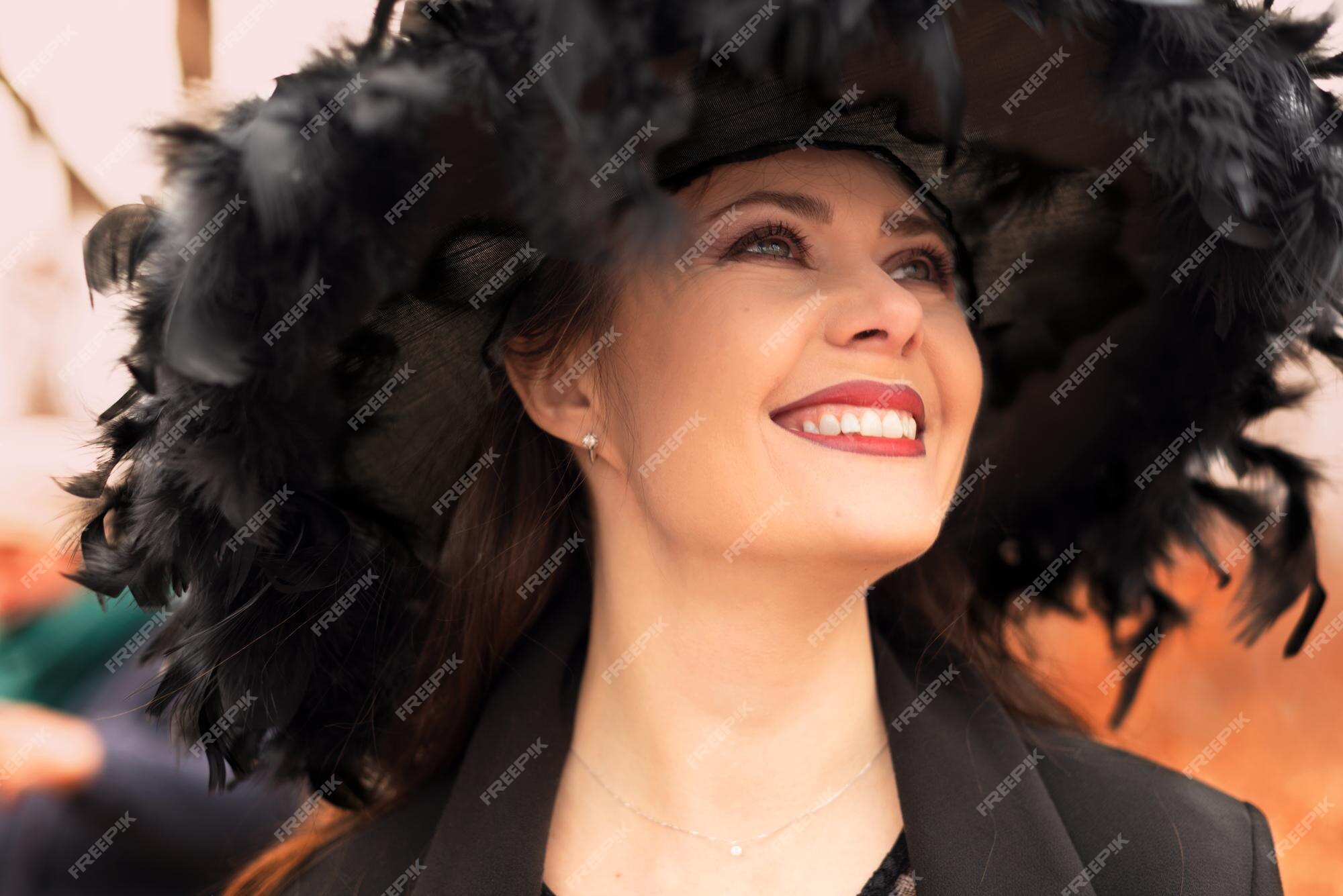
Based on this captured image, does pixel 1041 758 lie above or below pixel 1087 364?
below

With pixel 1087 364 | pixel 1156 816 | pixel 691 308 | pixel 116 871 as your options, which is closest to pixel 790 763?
Result: pixel 1156 816

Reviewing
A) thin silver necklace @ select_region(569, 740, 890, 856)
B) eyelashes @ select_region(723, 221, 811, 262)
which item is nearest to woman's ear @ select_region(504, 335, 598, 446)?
eyelashes @ select_region(723, 221, 811, 262)

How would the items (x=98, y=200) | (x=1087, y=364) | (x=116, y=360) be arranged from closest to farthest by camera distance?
(x=116, y=360), (x=1087, y=364), (x=98, y=200)

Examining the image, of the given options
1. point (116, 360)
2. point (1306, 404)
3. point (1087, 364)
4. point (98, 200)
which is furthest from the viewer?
point (98, 200)

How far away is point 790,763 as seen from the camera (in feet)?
5.83

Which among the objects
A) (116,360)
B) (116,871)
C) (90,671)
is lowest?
(90,671)

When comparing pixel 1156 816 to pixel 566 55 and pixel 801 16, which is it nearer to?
pixel 801 16

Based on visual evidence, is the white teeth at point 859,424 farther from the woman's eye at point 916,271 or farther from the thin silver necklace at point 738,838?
the thin silver necklace at point 738,838

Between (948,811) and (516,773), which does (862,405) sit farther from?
(516,773)

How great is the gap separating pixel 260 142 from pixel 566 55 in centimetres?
41

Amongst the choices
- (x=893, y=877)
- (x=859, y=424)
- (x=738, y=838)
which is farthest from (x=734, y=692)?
(x=859, y=424)

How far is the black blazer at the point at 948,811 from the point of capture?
5.42 feet

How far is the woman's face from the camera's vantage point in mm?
1569

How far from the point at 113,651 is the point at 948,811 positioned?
3232 millimetres
